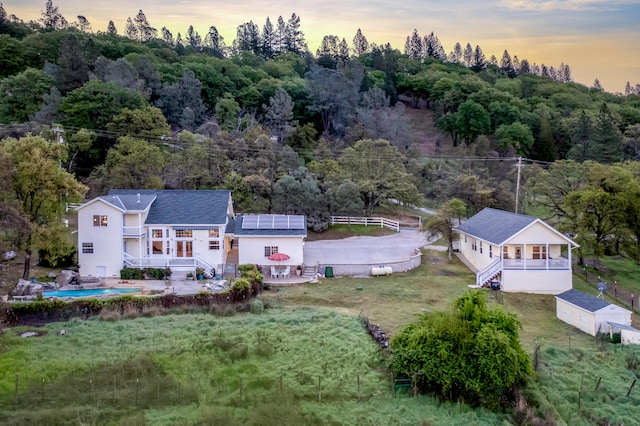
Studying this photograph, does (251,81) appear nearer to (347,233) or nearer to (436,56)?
(347,233)

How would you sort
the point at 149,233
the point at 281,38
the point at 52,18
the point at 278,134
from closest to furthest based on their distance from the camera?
the point at 149,233 < the point at 278,134 < the point at 52,18 < the point at 281,38

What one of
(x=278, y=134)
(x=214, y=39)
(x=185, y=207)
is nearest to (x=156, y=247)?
(x=185, y=207)

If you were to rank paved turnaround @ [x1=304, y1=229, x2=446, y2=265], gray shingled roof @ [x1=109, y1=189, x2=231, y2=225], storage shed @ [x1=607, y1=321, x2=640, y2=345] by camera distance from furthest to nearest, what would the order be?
paved turnaround @ [x1=304, y1=229, x2=446, y2=265] → gray shingled roof @ [x1=109, y1=189, x2=231, y2=225] → storage shed @ [x1=607, y1=321, x2=640, y2=345]

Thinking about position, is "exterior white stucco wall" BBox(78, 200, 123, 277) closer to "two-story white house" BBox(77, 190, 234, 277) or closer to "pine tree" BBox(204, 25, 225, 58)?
"two-story white house" BBox(77, 190, 234, 277)

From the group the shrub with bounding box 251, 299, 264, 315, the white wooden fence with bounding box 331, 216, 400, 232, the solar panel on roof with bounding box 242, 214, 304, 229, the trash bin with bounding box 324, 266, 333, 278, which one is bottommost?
the shrub with bounding box 251, 299, 264, 315

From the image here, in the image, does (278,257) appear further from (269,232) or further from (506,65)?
(506,65)

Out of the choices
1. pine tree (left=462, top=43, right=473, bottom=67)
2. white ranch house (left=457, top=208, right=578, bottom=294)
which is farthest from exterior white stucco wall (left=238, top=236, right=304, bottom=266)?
pine tree (left=462, top=43, right=473, bottom=67)

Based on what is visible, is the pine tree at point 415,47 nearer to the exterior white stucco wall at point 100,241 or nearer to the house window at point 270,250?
the house window at point 270,250

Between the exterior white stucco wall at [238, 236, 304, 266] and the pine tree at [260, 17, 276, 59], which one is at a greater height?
the pine tree at [260, 17, 276, 59]
